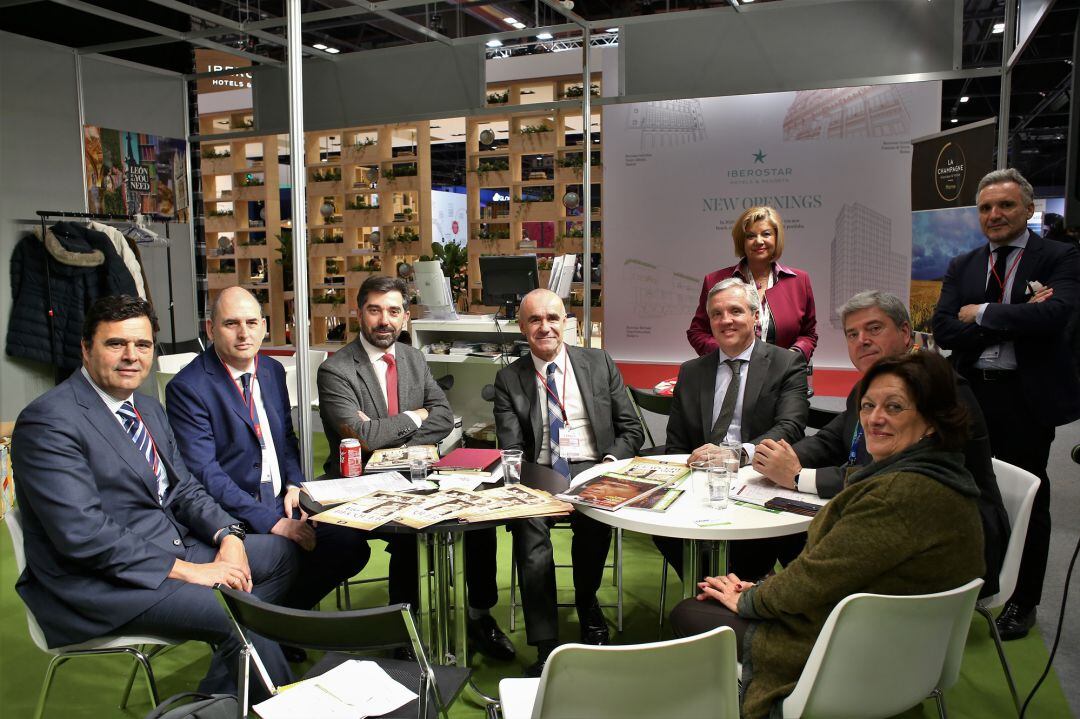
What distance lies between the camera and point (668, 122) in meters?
6.96

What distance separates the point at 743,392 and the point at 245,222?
9152mm

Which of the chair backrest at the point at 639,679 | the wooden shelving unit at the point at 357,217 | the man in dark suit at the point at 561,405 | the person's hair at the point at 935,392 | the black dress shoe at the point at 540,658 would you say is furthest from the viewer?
the wooden shelving unit at the point at 357,217

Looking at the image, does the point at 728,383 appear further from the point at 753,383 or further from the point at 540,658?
the point at 540,658

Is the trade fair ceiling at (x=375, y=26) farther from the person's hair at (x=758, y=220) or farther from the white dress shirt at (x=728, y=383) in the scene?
the white dress shirt at (x=728, y=383)

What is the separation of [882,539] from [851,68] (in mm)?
5637

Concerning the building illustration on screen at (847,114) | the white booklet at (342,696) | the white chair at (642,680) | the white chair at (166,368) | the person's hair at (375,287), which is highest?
the building illustration on screen at (847,114)

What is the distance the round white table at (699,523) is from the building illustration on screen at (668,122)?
4933 mm

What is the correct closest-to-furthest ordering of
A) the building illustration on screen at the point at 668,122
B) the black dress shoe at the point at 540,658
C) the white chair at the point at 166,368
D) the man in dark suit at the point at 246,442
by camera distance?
the black dress shoe at the point at 540,658 → the man in dark suit at the point at 246,442 → the white chair at the point at 166,368 → the building illustration on screen at the point at 668,122

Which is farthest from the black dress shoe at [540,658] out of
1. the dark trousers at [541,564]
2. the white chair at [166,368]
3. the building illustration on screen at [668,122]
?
the building illustration on screen at [668,122]

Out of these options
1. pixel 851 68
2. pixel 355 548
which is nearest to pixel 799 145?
pixel 851 68

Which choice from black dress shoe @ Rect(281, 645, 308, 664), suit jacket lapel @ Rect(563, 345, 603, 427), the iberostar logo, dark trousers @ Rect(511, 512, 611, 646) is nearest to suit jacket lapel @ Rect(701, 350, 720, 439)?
suit jacket lapel @ Rect(563, 345, 603, 427)

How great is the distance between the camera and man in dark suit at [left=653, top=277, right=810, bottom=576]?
314 centimetres

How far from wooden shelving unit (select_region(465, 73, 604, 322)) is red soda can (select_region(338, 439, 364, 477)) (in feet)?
16.7

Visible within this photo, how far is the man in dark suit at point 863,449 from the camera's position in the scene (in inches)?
93.4
